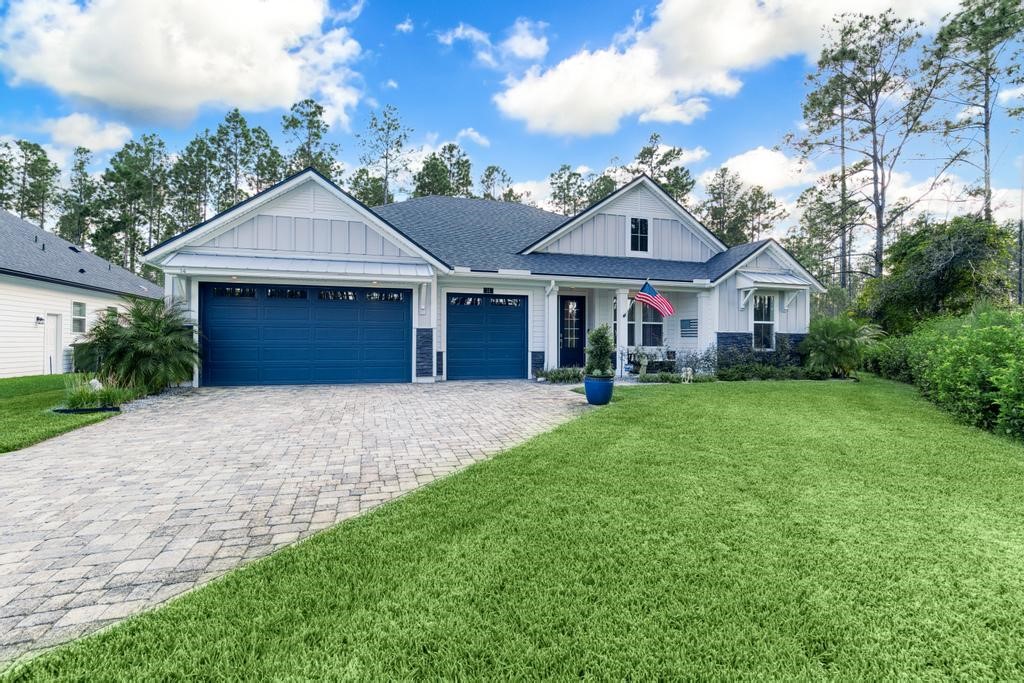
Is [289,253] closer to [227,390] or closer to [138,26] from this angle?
[227,390]

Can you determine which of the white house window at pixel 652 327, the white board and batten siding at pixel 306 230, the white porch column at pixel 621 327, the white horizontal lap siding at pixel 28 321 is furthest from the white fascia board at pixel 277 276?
the white house window at pixel 652 327

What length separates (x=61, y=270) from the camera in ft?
50.3

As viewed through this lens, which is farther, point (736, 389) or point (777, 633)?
point (736, 389)

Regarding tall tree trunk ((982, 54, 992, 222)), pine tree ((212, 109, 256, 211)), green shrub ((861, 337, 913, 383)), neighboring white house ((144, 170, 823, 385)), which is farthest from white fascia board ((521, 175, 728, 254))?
pine tree ((212, 109, 256, 211))

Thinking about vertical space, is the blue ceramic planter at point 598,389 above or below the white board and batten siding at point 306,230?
below

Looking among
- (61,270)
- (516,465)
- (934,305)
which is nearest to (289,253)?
(516,465)

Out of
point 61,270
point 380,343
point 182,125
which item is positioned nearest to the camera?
point 380,343

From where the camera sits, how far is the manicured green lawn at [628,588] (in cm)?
189

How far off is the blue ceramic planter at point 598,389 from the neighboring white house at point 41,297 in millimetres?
12170

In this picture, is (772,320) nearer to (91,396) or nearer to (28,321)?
(91,396)

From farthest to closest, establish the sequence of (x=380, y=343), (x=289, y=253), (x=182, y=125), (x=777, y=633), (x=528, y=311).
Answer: (x=182, y=125) < (x=528, y=311) < (x=380, y=343) < (x=289, y=253) < (x=777, y=633)

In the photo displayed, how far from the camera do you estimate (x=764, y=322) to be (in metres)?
14.0

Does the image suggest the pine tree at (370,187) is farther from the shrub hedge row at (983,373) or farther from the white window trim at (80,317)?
the shrub hedge row at (983,373)

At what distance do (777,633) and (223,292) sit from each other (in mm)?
12437
